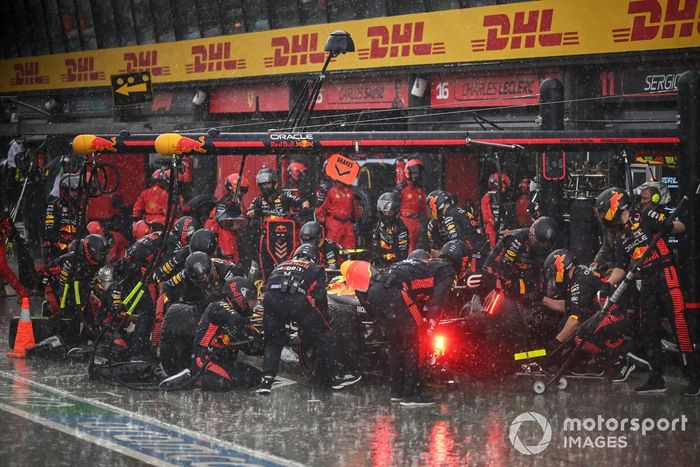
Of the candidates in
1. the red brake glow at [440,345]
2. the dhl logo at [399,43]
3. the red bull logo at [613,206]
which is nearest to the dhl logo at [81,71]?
the dhl logo at [399,43]

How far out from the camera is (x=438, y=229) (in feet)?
49.9

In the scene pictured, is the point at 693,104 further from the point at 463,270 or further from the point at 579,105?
the point at 579,105

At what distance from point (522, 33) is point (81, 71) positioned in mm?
15026

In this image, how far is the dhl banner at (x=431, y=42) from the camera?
1802 cm

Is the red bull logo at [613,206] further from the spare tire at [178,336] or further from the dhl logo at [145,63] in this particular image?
the dhl logo at [145,63]

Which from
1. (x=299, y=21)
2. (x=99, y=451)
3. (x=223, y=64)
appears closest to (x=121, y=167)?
(x=223, y=64)

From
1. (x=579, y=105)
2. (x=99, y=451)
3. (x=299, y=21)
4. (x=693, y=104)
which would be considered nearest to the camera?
(x=99, y=451)

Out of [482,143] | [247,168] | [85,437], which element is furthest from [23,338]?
[247,168]

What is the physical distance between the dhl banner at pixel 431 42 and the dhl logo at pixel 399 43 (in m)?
0.02

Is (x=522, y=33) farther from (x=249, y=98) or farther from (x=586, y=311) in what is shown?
(x=586, y=311)

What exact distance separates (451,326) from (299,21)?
13.9 meters

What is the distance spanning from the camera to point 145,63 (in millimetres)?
28781

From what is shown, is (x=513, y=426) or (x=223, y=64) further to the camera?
(x=223, y=64)

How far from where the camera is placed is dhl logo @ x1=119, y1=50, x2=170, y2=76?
28.4 metres
